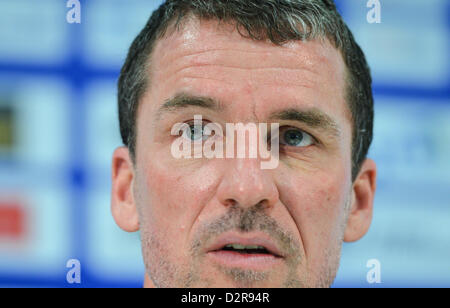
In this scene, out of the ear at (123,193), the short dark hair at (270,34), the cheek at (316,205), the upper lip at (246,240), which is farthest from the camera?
the ear at (123,193)

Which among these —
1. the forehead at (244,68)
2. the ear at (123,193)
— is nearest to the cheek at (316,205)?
the forehead at (244,68)

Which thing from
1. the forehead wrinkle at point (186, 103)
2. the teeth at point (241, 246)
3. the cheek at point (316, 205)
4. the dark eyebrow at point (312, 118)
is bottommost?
the teeth at point (241, 246)

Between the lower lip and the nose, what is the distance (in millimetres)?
127

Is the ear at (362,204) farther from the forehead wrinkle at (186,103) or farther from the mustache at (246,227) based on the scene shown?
the forehead wrinkle at (186,103)

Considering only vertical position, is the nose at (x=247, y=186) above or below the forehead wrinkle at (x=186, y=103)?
below

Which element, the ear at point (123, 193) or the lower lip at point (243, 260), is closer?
the lower lip at point (243, 260)

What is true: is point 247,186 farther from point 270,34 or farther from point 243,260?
point 270,34

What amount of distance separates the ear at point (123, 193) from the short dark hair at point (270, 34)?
0.17 ft

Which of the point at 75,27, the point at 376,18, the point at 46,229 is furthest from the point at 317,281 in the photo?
the point at 75,27

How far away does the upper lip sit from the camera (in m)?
1.52

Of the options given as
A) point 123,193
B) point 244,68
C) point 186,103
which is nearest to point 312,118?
point 244,68

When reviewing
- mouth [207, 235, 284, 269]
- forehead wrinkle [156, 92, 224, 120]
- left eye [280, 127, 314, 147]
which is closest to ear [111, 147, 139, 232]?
forehead wrinkle [156, 92, 224, 120]

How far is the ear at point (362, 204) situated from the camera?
189 cm
